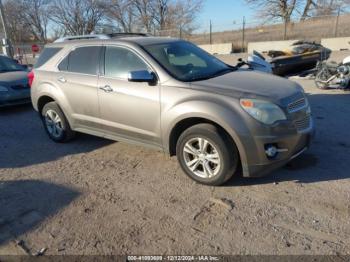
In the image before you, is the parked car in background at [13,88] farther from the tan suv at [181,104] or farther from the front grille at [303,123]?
the front grille at [303,123]

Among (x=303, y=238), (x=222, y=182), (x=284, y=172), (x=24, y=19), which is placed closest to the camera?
(x=303, y=238)

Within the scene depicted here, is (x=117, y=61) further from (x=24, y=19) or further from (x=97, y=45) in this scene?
(x=24, y=19)

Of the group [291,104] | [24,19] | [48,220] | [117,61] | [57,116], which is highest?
[24,19]

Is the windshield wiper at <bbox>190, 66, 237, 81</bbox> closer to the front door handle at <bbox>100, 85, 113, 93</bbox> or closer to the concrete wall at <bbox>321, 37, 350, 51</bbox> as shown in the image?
the front door handle at <bbox>100, 85, 113, 93</bbox>

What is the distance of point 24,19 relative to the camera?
48031 mm

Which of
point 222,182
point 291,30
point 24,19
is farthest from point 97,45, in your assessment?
point 24,19

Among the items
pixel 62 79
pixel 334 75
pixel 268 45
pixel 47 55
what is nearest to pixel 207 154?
pixel 62 79

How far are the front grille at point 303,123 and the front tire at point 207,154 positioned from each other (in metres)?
0.76

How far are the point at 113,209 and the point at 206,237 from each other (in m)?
1.13

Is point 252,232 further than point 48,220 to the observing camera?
No

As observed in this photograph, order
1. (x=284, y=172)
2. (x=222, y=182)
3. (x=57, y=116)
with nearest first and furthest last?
(x=222, y=182) < (x=284, y=172) < (x=57, y=116)

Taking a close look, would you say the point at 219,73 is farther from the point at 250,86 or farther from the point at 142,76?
the point at 142,76

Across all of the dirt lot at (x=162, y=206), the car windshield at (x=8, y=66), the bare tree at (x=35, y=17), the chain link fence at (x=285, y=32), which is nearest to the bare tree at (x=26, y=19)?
the bare tree at (x=35, y=17)

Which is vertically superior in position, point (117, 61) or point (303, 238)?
point (117, 61)
